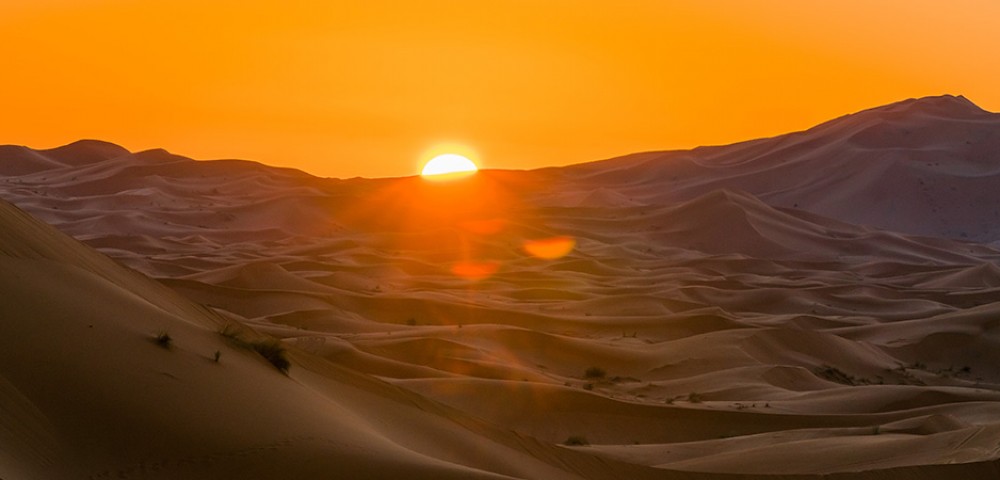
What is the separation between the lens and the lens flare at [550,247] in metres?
56.5

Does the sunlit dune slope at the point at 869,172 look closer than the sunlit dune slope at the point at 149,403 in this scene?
No

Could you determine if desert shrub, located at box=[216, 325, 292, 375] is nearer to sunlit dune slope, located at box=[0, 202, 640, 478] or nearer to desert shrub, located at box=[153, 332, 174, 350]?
sunlit dune slope, located at box=[0, 202, 640, 478]

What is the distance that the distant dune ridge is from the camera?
339 inches

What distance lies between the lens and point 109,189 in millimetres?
84125

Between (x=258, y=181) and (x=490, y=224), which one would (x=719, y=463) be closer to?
(x=490, y=224)

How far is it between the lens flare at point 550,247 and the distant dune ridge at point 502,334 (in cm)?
32

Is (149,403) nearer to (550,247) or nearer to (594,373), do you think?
(594,373)

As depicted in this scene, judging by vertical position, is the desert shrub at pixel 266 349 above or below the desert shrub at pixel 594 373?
above

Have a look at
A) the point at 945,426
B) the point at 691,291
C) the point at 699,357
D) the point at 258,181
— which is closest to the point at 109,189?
the point at 258,181

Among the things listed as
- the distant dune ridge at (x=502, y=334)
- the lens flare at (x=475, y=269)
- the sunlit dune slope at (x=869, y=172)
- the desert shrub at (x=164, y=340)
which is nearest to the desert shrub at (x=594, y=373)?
the distant dune ridge at (x=502, y=334)

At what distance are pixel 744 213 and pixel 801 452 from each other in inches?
1995

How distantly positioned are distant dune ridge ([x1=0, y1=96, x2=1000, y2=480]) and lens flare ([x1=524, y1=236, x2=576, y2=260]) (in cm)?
32

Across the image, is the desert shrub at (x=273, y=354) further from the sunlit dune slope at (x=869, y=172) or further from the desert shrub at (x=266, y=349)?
the sunlit dune slope at (x=869, y=172)

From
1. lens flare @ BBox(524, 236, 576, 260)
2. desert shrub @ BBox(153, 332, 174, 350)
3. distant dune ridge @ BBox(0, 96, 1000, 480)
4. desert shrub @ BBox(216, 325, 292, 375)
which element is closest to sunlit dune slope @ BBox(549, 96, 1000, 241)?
distant dune ridge @ BBox(0, 96, 1000, 480)
